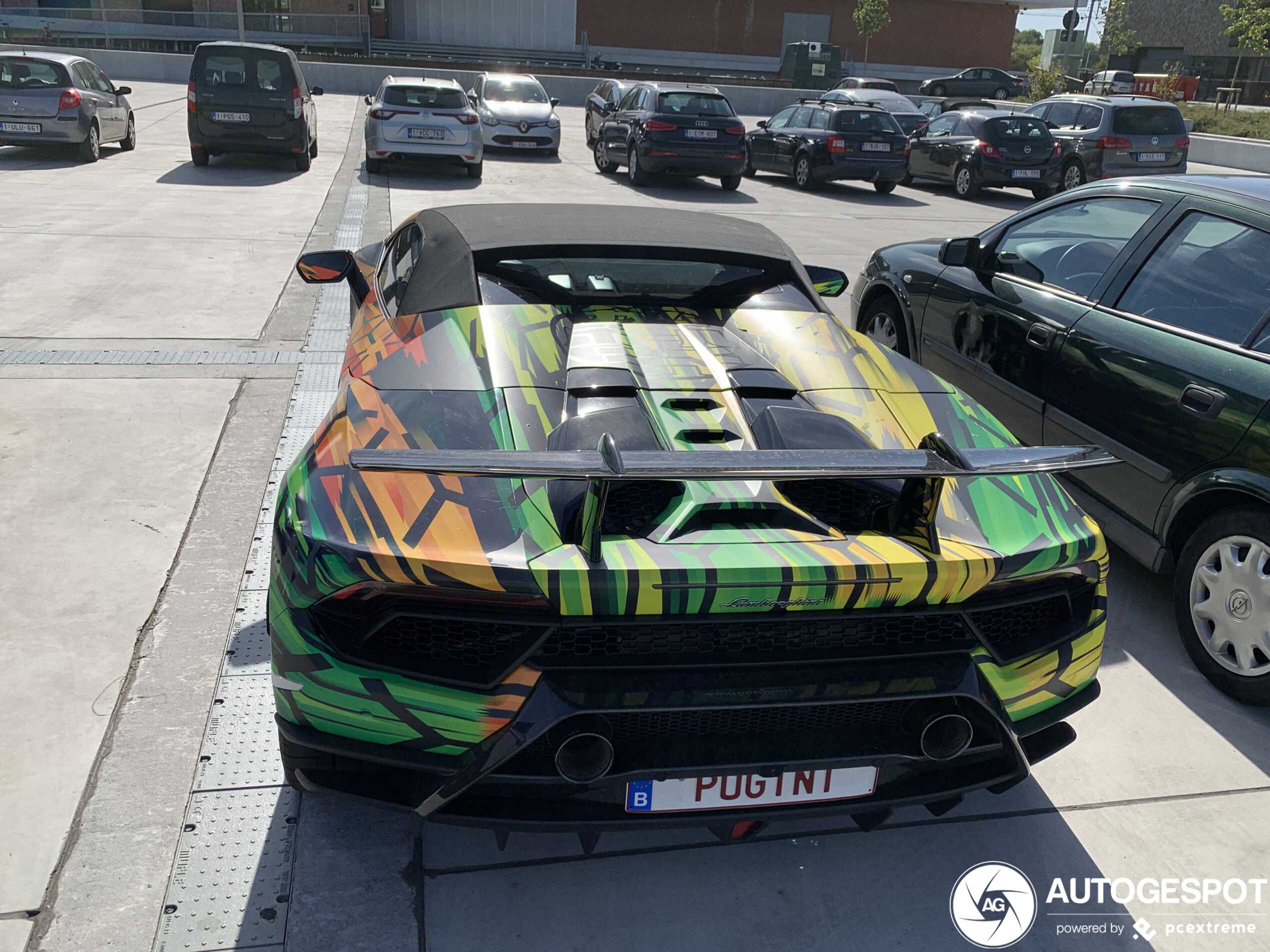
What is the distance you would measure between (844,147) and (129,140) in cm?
1104

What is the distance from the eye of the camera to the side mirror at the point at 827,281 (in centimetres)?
431

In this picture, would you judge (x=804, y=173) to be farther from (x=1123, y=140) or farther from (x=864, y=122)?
(x=1123, y=140)

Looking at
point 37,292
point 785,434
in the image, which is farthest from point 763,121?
point 785,434

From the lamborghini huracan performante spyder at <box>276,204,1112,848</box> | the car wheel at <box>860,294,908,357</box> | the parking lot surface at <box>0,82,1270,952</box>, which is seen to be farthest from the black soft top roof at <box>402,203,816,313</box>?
the car wheel at <box>860,294,908,357</box>

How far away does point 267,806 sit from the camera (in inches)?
111

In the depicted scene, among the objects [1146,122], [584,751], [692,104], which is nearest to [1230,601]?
[584,751]

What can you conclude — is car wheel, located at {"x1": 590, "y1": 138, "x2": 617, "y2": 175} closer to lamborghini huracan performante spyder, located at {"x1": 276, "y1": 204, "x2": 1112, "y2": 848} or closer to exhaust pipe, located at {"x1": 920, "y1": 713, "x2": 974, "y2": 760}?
lamborghini huracan performante spyder, located at {"x1": 276, "y1": 204, "x2": 1112, "y2": 848}

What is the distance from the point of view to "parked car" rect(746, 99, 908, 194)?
1667cm

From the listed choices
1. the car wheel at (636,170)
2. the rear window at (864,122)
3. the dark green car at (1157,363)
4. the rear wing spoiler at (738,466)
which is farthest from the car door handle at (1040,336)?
the rear window at (864,122)

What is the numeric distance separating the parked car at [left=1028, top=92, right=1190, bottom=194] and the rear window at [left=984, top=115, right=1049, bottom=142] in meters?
0.33

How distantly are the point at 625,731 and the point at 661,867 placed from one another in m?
0.63

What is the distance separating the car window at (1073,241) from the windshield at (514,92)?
621 inches

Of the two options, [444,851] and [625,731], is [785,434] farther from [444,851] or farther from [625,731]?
[444,851]

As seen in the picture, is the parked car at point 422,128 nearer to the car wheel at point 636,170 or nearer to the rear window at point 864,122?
the car wheel at point 636,170
